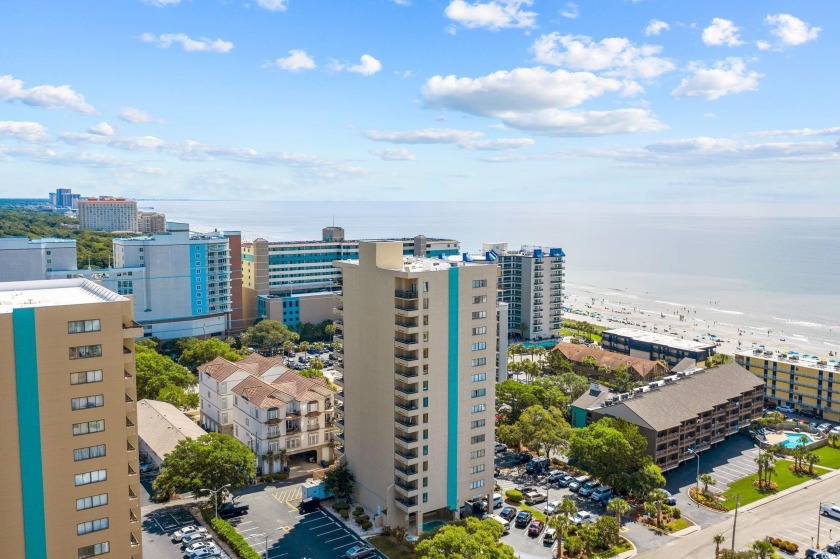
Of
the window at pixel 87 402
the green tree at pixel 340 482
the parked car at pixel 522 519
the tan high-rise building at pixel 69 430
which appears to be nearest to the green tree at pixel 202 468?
the green tree at pixel 340 482

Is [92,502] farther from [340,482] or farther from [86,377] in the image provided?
[340,482]

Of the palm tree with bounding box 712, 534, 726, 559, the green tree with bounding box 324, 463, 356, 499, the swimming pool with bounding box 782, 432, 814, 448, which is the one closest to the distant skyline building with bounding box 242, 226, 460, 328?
the green tree with bounding box 324, 463, 356, 499

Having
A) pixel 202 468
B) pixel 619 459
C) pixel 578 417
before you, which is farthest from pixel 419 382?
pixel 578 417

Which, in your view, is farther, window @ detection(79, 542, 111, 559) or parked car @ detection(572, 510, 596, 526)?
parked car @ detection(572, 510, 596, 526)

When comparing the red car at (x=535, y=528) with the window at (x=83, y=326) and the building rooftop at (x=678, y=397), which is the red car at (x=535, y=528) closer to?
the building rooftop at (x=678, y=397)

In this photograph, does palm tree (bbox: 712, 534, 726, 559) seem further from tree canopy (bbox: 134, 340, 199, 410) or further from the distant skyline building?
the distant skyline building

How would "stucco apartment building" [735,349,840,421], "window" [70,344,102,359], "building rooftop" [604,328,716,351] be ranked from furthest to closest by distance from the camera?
1. "building rooftop" [604,328,716,351]
2. "stucco apartment building" [735,349,840,421]
3. "window" [70,344,102,359]

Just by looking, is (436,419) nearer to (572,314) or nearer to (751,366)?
(751,366)
